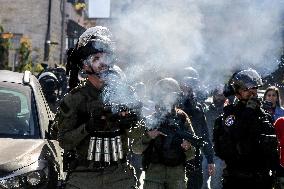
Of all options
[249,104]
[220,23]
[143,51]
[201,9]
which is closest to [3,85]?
[249,104]

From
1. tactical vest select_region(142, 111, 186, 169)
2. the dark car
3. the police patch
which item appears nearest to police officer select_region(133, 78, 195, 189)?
tactical vest select_region(142, 111, 186, 169)

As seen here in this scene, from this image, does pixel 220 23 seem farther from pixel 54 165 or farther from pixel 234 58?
pixel 54 165

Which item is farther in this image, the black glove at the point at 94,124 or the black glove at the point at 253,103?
the black glove at the point at 253,103

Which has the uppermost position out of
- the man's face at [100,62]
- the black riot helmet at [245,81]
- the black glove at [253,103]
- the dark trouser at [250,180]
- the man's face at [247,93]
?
the man's face at [100,62]

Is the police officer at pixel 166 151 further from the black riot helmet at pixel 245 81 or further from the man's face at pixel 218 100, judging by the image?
the man's face at pixel 218 100

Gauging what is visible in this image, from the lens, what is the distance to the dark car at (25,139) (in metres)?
3.60

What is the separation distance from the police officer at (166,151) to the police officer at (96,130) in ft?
5.12

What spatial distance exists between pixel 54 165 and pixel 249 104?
1.94 metres

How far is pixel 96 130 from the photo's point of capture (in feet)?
11.9

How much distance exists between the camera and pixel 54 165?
3.92 meters

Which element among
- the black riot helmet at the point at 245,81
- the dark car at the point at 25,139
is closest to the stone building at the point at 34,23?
the dark car at the point at 25,139

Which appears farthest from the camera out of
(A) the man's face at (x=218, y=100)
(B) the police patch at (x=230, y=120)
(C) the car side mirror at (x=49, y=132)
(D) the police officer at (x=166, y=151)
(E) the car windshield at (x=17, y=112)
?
(A) the man's face at (x=218, y=100)

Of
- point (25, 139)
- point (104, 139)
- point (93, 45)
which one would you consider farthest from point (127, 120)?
point (25, 139)

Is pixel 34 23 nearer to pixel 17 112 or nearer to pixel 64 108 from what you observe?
pixel 17 112
